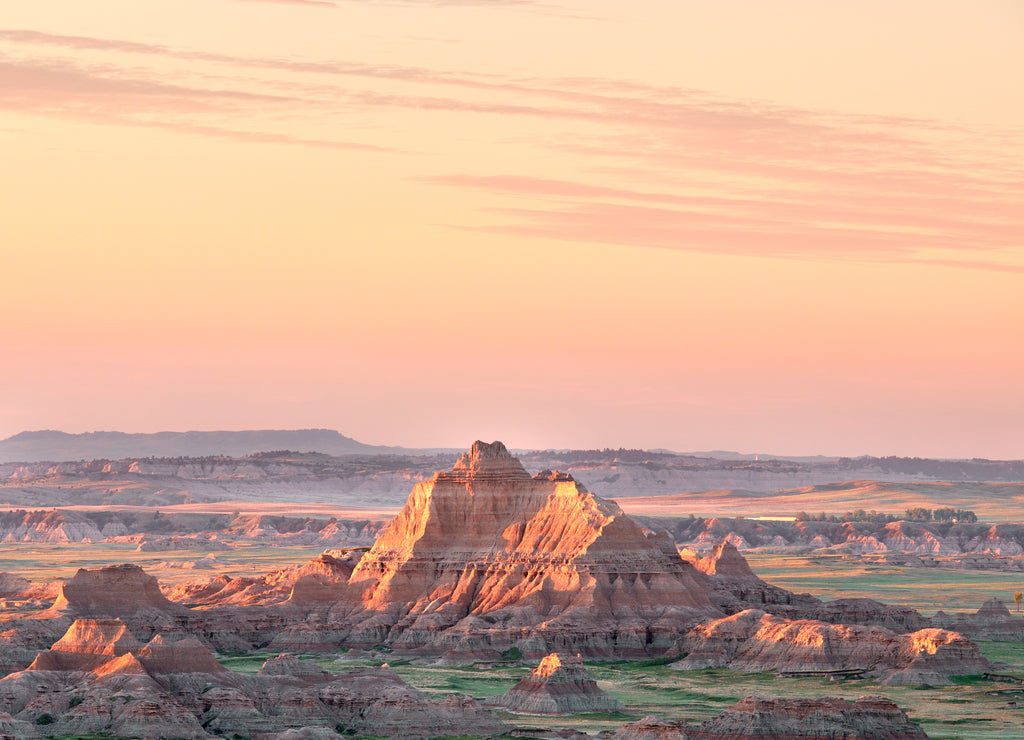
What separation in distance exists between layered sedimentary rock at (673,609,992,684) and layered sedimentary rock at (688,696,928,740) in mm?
32052

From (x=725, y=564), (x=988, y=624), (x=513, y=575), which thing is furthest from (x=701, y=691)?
(x=988, y=624)

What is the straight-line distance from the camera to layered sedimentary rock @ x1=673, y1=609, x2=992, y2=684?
136 metres

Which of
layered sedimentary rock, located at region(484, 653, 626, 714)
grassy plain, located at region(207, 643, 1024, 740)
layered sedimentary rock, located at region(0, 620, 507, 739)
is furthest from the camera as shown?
layered sedimentary rock, located at region(484, 653, 626, 714)

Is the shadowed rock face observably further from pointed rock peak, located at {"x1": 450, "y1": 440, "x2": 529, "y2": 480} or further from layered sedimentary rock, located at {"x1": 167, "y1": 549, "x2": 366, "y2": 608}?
layered sedimentary rock, located at {"x1": 167, "y1": 549, "x2": 366, "y2": 608}

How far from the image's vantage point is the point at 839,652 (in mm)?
Answer: 138750

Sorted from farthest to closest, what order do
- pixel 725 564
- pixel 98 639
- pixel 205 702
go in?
pixel 725 564 < pixel 98 639 < pixel 205 702

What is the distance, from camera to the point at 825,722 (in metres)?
99.6

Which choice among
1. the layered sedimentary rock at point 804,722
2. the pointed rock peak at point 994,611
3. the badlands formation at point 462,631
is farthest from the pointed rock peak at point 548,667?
the pointed rock peak at point 994,611

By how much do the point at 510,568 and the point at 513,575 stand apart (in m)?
0.92

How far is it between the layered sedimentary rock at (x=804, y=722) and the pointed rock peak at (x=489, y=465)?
7166 centimetres

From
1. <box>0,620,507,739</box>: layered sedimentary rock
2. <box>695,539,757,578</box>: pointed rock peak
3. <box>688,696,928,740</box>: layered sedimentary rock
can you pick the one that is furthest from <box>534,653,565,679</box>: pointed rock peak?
<box>695,539,757,578</box>: pointed rock peak

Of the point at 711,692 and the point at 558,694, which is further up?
the point at 558,694

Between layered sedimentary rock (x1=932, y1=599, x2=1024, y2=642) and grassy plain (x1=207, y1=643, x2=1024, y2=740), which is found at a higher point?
layered sedimentary rock (x1=932, y1=599, x2=1024, y2=642)

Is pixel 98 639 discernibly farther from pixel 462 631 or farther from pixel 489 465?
pixel 489 465
